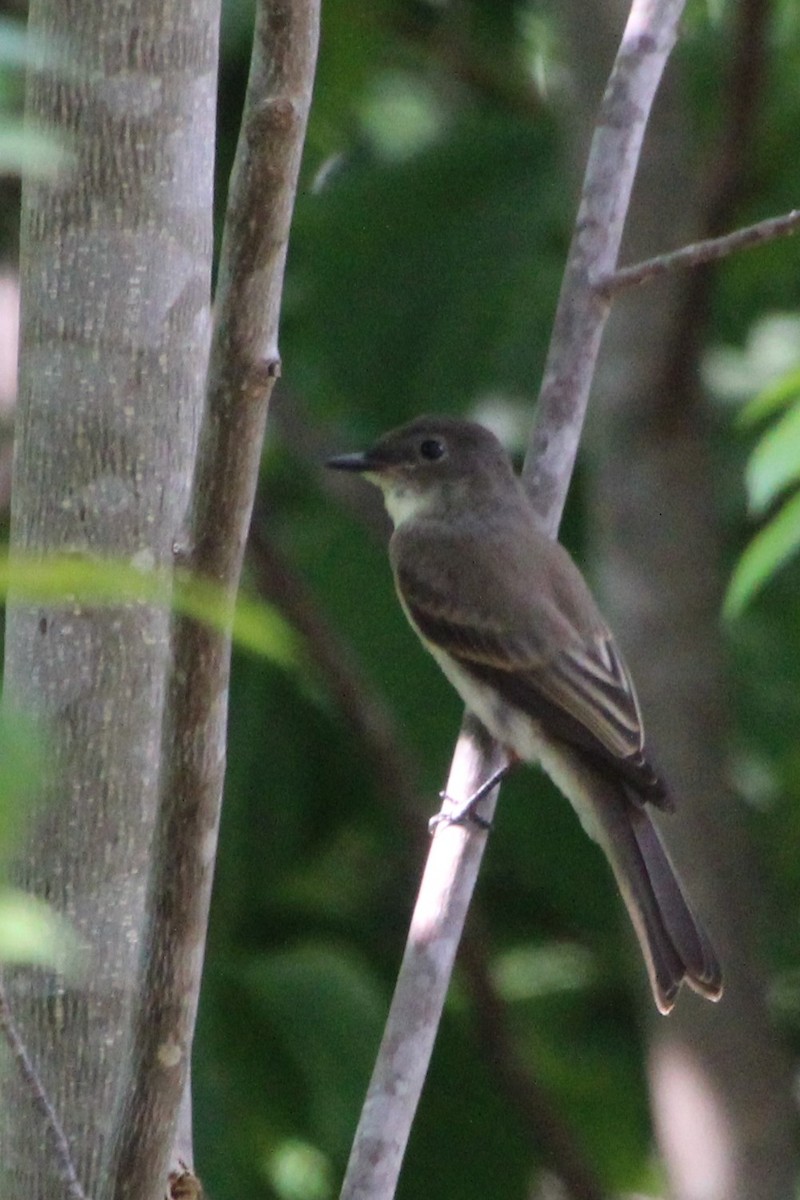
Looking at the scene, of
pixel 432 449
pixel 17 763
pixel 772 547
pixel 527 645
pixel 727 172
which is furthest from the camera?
pixel 432 449

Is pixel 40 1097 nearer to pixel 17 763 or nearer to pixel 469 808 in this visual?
pixel 17 763

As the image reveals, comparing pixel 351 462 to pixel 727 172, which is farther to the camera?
pixel 351 462

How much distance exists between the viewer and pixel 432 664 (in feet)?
15.8

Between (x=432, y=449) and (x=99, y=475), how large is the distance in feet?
8.37

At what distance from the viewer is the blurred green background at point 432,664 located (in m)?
4.41

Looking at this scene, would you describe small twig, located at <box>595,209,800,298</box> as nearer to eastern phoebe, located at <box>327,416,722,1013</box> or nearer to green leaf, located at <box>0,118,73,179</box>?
eastern phoebe, located at <box>327,416,722,1013</box>

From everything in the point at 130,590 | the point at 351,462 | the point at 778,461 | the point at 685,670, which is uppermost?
the point at 351,462

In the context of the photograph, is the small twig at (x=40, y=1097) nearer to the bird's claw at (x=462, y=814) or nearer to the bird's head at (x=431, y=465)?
the bird's claw at (x=462, y=814)

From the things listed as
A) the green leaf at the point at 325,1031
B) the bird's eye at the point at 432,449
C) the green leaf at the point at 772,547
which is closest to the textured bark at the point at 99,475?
the green leaf at the point at 772,547

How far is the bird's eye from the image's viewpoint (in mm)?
4859

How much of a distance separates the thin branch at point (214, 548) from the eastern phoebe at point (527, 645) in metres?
1.60

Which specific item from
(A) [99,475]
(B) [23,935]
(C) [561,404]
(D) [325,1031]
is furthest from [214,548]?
(D) [325,1031]

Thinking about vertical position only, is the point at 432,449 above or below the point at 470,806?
above

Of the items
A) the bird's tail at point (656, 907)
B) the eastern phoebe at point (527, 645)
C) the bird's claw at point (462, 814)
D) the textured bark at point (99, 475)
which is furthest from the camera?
the eastern phoebe at point (527, 645)
